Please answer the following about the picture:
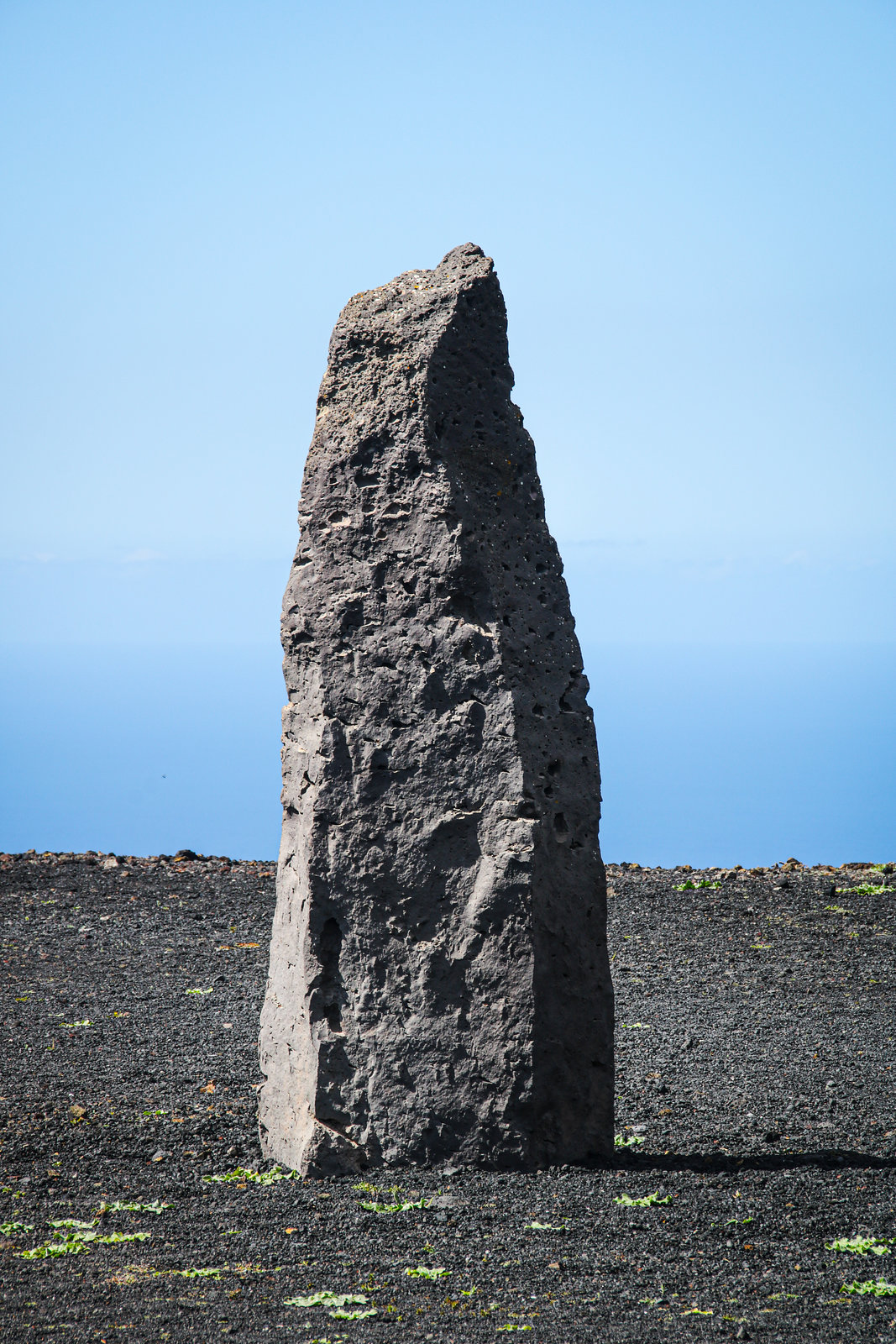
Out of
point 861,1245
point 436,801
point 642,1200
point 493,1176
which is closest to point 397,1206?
point 493,1176

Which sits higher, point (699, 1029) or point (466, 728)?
point (466, 728)

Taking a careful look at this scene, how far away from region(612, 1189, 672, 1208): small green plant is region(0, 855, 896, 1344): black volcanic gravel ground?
47mm

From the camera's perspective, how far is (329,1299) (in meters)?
4.64

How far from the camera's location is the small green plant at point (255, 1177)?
610cm

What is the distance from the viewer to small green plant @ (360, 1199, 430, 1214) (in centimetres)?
548

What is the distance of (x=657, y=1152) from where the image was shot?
21.6 ft

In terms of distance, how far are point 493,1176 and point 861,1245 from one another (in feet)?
5.77

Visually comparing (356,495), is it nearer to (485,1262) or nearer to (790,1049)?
(485,1262)

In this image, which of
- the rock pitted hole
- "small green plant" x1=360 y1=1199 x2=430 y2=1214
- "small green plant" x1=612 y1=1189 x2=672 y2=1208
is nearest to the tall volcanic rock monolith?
the rock pitted hole

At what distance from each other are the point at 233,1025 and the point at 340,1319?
5206mm

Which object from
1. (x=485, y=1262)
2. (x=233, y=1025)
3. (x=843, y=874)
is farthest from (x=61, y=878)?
(x=485, y=1262)

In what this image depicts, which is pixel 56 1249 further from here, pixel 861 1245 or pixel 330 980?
pixel 861 1245

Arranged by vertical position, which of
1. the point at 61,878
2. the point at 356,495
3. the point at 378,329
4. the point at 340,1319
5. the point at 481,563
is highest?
the point at 378,329

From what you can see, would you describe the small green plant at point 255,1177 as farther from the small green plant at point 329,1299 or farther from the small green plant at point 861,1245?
the small green plant at point 861,1245
